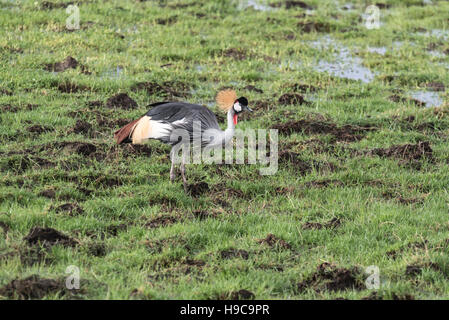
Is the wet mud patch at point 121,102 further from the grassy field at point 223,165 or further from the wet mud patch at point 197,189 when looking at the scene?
the wet mud patch at point 197,189

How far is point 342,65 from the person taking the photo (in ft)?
44.9

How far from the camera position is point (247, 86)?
471 inches

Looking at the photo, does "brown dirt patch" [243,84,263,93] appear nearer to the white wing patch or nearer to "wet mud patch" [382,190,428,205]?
the white wing patch

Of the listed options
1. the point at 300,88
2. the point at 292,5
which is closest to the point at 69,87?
the point at 300,88

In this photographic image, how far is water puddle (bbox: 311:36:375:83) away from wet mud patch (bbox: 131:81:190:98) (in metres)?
2.92

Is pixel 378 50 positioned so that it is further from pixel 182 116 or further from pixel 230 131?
pixel 182 116

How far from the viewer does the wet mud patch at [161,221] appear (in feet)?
23.6

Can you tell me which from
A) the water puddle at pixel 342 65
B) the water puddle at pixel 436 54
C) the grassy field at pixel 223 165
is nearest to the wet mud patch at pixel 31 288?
the grassy field at pixel 223 165

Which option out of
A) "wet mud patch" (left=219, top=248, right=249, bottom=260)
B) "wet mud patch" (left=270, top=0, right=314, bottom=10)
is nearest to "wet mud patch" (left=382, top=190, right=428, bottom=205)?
"wet mud patch" (left=219, top=248, right=249, bottom=260)

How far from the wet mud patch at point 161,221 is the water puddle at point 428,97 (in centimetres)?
596

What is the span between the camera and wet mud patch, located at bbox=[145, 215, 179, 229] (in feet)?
23.6

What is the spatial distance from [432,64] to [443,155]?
4690mm

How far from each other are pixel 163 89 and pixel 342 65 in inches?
154

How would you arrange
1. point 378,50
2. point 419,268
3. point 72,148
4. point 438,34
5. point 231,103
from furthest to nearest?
point 438,34, point 378,50, point 72,148, point 231,103, point 419,268
